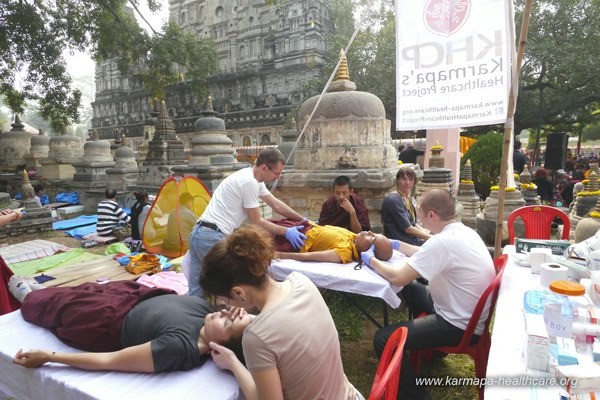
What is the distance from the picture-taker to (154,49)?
12.4 m

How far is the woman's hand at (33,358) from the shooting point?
2.00 meters

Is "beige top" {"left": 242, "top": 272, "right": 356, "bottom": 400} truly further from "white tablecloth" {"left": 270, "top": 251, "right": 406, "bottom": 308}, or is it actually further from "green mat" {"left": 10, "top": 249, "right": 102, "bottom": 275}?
"green mat" {"left": 10, "top": 249, "right": 102, "bottom": 275}

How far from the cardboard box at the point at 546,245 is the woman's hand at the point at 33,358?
3.48 m

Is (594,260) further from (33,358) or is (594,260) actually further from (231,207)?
(33,358)

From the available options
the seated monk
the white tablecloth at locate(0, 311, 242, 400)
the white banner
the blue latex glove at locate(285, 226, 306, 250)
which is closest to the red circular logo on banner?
the white banner

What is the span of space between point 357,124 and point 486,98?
2.76 metres

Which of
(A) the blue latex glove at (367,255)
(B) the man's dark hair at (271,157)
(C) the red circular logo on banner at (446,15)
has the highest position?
(C) the red circular logo on banner at (446,15)

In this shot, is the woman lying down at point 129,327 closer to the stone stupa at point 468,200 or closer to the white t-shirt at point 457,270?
the white t-shirt at point 457,270

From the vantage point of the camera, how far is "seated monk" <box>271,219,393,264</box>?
3.27 meters

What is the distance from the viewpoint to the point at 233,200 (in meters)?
3.41

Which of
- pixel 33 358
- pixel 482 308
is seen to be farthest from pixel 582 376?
pixel 33 358

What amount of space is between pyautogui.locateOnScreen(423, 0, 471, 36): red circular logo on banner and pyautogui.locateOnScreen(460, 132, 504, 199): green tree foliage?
8.48 m

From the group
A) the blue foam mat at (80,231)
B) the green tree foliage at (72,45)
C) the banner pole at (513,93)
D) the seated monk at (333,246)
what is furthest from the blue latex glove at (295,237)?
the green tree foliage at (72,45)

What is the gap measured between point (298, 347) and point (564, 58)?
20535mm
